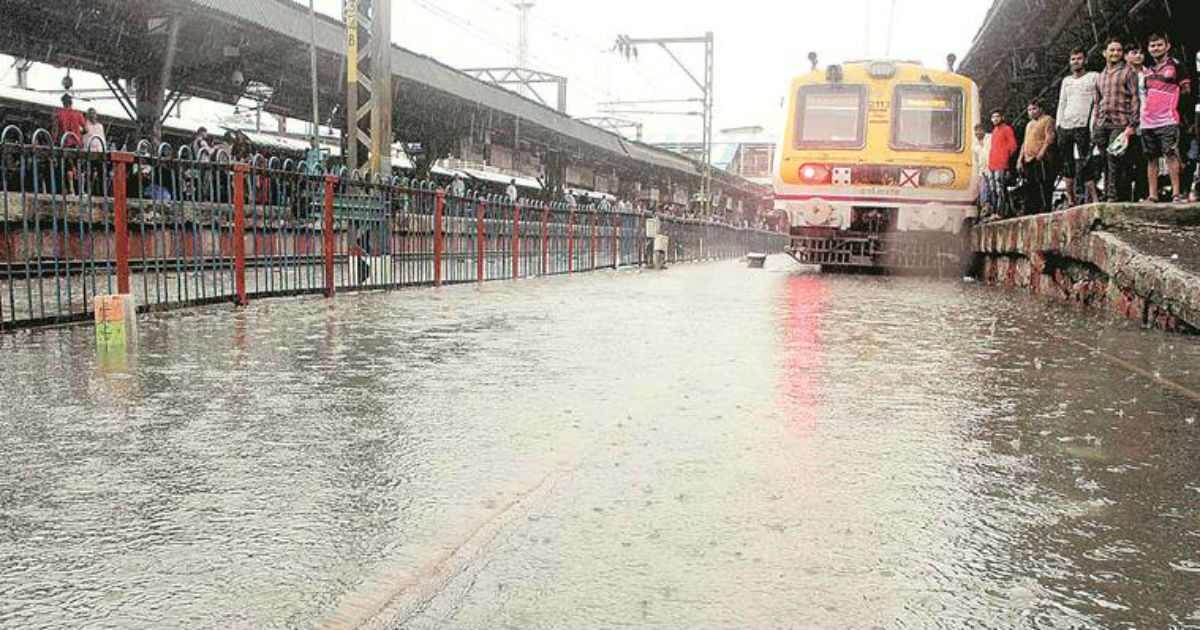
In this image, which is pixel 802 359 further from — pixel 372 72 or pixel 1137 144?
pixel 372 72

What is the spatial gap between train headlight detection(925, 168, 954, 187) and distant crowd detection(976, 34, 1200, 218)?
2.00 ft

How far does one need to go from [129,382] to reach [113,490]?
181 cm

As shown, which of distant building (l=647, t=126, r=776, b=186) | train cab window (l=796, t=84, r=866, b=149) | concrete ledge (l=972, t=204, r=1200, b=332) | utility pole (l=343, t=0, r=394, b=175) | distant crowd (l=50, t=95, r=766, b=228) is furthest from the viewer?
distant building (l=647, t=126, r=776, b=186)

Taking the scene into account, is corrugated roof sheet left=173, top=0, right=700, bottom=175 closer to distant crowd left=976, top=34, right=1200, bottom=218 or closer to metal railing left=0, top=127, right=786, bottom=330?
metal railing left=0, top=127, right=786, bottom=330

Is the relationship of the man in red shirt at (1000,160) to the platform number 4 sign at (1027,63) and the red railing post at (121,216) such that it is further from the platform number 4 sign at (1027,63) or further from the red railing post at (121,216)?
the red railing post at (121,216)

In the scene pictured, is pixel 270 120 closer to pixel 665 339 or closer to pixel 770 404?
pixel 665 339

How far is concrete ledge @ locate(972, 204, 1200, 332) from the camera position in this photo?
6.02 m

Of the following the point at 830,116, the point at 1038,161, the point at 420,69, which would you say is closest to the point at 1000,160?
the point at 1038,161

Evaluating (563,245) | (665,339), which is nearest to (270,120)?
(563,245)

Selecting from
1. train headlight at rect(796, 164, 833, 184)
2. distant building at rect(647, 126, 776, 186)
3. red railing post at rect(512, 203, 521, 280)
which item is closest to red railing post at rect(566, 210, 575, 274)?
red railing post at rect(512, 203, 521, 280)

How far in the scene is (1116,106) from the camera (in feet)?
27.9

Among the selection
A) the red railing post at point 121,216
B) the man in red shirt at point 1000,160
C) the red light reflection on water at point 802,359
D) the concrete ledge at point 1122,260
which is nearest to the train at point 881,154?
the man in red shirt at point 1000,160

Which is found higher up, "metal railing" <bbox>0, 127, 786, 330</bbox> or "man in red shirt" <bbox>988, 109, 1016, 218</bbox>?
"man in red shirt" <bbox>988, 109, 1016, 218</bbox>

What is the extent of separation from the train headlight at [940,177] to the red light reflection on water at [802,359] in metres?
4.83
